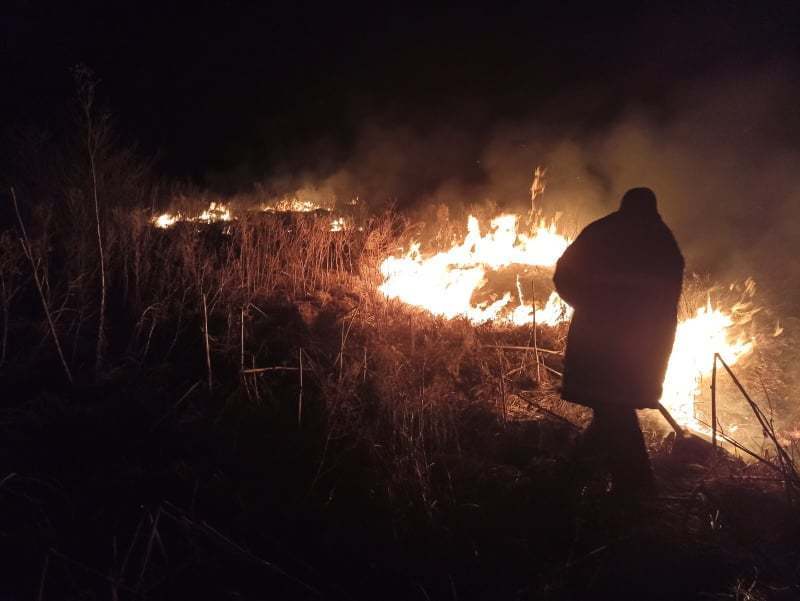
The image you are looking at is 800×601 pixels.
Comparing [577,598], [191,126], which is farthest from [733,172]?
[191,126]

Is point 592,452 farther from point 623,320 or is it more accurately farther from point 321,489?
point 321,489

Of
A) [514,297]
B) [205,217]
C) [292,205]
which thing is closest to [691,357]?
[514,297]

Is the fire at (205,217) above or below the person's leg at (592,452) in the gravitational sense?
above

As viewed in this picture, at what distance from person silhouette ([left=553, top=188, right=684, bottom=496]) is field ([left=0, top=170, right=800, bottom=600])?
12.0 inches

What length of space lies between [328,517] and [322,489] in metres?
0.28

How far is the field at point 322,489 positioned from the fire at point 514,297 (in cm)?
115

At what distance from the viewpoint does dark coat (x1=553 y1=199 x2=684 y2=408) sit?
128 inches

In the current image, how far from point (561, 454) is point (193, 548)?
245 cm

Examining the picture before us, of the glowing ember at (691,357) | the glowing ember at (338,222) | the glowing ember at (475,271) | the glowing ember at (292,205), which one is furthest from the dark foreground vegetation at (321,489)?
the glowing ember at (292,205)

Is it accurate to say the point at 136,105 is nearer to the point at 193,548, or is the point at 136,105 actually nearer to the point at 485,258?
the point at 485,258

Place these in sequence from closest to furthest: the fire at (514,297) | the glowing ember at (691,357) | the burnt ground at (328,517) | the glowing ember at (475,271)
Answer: the burnt ground at (328,517)
the glowing ember at (691,357)
the fire at (514,297)
the glowing ember at (475,271)

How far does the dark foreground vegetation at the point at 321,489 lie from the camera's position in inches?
104

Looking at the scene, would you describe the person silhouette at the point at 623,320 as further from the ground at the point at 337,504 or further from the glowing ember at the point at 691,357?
the glowing ember at the point at 691,357

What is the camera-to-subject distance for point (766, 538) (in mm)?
3123
